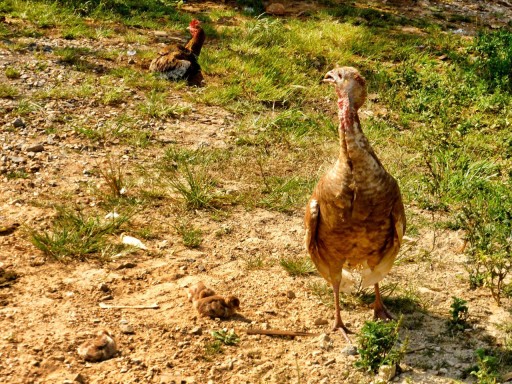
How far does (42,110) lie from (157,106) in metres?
1.21

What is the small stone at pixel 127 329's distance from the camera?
15.5 feet

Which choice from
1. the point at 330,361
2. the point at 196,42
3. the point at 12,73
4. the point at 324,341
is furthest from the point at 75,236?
the point at 196,42

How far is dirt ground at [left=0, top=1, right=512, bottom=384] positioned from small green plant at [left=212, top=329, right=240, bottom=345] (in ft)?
0.14

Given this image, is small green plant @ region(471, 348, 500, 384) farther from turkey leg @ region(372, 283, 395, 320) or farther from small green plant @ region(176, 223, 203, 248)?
small green plant @ region(176, 223, 203, 248)

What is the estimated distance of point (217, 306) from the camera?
16.2 ft

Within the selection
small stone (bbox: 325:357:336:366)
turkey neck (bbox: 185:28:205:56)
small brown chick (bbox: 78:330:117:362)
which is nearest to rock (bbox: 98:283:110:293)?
small brown chick (bbox: 78:330:117:362)

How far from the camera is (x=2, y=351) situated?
438 centimetres

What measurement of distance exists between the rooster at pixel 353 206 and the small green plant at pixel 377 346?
0.49 meters

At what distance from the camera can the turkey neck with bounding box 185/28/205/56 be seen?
30.2ft

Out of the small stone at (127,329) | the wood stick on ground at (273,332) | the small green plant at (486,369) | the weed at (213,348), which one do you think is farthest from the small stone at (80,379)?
the small green plant at (486,369)

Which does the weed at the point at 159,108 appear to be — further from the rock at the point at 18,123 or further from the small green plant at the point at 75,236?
the small green plant at the point at 75,236

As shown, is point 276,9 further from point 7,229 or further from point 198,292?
point 198,292

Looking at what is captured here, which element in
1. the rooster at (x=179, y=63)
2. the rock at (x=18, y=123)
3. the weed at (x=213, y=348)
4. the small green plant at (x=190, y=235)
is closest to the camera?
the weed at (x=213, y=348)

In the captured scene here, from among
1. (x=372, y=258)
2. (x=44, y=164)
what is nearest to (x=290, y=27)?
(x=44, y=164)
